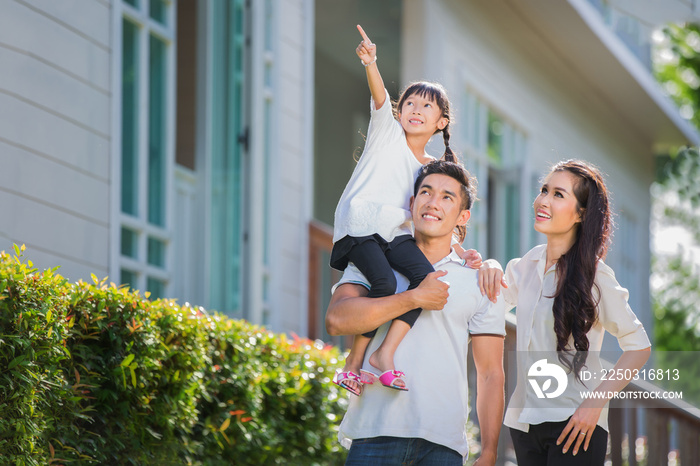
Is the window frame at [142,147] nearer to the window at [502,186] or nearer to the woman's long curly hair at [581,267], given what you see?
the woman's long curly hair at [581,267]

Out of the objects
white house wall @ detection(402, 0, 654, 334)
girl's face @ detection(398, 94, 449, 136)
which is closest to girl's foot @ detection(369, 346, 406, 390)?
girl's face @ detection(398, 94, 449, 136)

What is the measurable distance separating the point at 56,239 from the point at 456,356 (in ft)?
8.74

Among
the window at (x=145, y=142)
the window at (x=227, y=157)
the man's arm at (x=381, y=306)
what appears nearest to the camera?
the man's arm at (x=381, y=306)

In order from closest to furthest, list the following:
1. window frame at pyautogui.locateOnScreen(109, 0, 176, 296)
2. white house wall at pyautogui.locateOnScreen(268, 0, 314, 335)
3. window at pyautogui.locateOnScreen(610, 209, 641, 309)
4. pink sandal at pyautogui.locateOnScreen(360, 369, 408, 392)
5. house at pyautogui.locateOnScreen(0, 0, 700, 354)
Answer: pink sandal at pyautogui.locateOnScreen(360, 369, 408, 392)
house at pyautogui.locateOnScreen(0, 0, 700, 354)
window frame at pyautogui.locateOnScreen(109, 0, 176, 296)
white house wall at pyautogui.locateOnScreen(268, 0, 314, 335)
window at pyautogui.locateOnScreen(610, 209, 641, 309)

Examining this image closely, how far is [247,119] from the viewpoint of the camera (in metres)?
7.08

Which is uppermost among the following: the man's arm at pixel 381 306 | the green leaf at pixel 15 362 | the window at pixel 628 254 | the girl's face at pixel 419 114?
the window at pixel 628 254

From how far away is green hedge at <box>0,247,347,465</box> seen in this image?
339cm

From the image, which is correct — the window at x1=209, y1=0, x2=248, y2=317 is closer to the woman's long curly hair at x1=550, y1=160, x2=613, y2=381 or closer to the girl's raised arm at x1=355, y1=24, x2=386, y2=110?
the girl's raised arm at x1=355, y1=24, x2=386, y2=110

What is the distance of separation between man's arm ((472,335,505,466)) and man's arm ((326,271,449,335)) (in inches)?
9.4

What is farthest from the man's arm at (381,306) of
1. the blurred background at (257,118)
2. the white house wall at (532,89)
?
the white house wall at (532,89)

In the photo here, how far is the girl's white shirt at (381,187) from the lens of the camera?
3588mm

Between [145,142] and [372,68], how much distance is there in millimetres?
2743

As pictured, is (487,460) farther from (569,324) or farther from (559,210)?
(559,210)

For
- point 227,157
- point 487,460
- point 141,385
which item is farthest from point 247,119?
point 487,460
